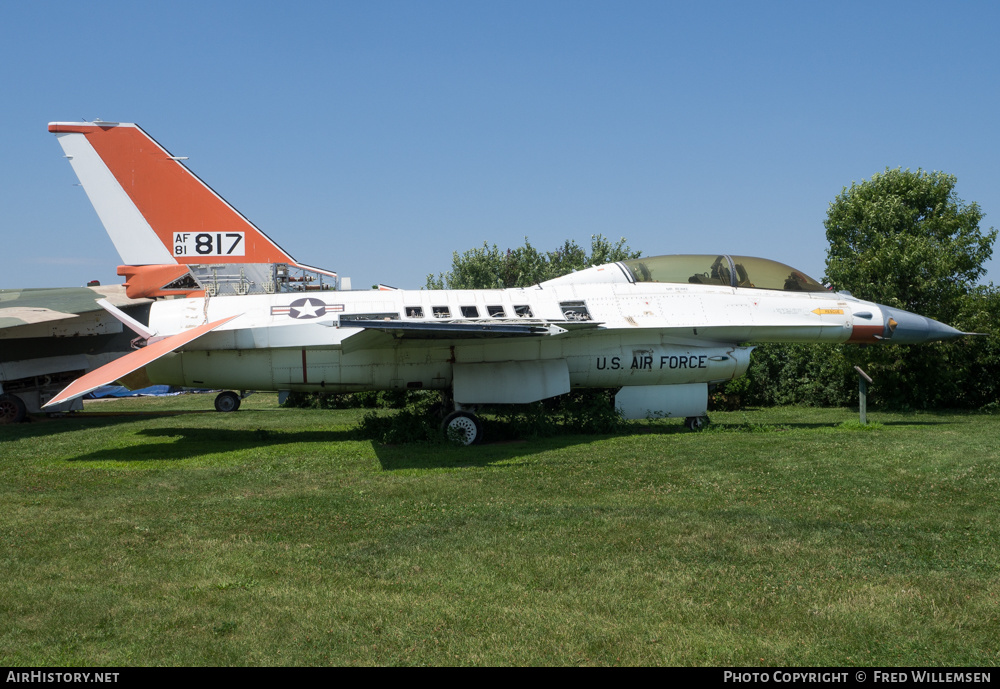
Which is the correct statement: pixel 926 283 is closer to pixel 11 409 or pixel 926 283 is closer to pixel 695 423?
pixel 695 423

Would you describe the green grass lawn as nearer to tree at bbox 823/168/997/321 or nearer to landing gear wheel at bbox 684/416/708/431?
landing gear wheel at bbox 684/416/708/431

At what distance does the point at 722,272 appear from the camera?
1472 cm

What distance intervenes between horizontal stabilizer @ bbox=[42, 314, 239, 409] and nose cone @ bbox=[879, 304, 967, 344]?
12718 mm

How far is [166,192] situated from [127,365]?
16.0ft

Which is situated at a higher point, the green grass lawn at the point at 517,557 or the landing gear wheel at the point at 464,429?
the landing gear wheel at the point at 464,429

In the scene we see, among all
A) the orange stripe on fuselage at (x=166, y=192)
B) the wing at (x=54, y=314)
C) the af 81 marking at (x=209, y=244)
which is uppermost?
the orange stripe on fuselage at (x=166, y=192)

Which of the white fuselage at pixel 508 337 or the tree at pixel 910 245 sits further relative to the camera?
the tree at pixel 910 245

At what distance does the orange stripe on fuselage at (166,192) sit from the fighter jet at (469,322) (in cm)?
3

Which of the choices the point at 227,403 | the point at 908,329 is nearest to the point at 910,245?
the point at 908,329

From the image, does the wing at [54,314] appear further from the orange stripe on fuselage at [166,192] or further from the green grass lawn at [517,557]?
the green grass lawn at [517,557]

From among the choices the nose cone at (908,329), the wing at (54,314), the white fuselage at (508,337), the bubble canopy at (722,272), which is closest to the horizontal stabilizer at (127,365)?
the white fuselage at (508,337)

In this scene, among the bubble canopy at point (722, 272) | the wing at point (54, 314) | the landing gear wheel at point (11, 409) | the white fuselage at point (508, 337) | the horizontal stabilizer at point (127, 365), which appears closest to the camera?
the horizontal stabilizer at point (127, 365)

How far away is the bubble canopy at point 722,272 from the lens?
14.6 meters

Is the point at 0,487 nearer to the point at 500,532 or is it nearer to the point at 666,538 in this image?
the point at 500,532
